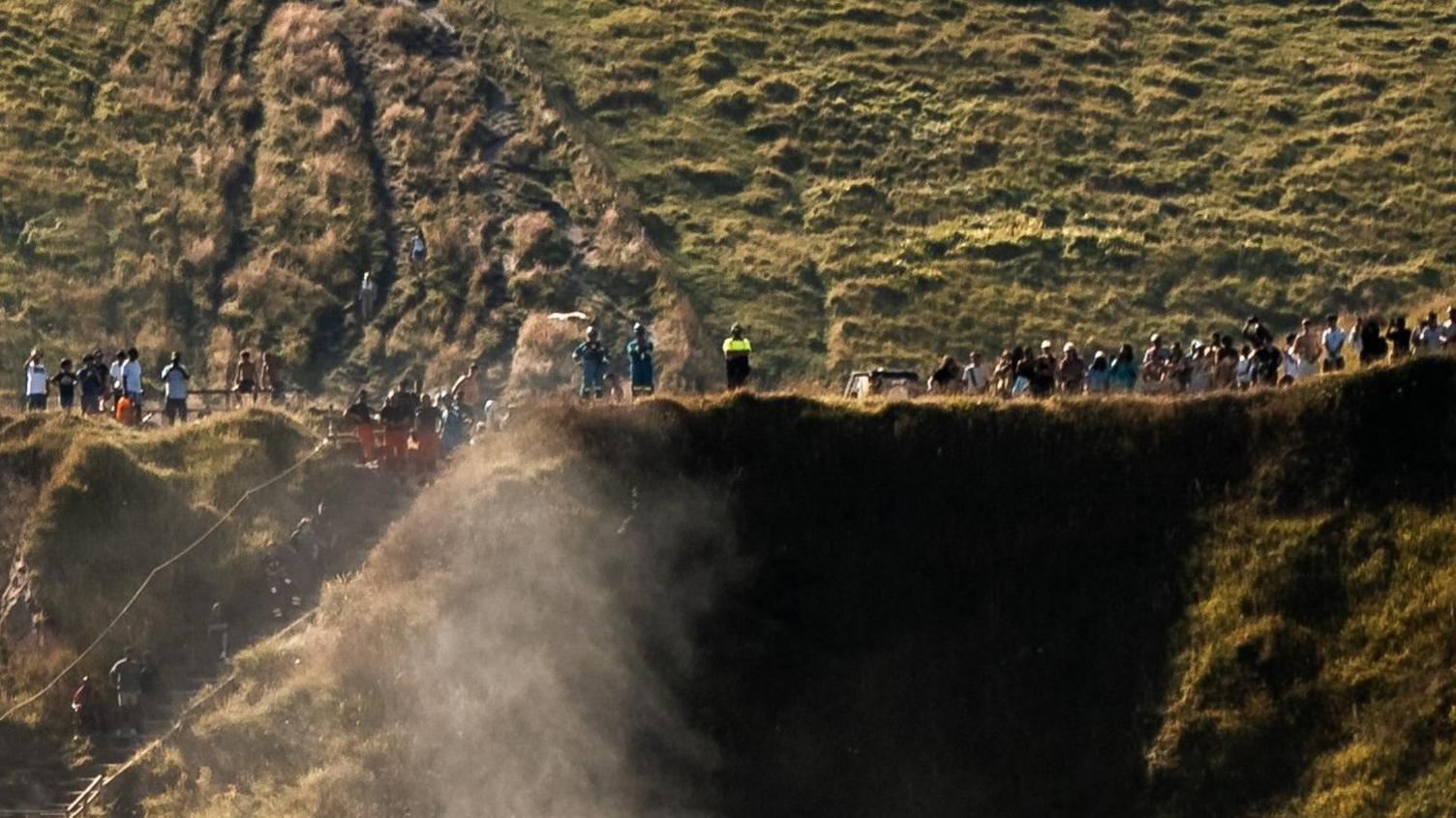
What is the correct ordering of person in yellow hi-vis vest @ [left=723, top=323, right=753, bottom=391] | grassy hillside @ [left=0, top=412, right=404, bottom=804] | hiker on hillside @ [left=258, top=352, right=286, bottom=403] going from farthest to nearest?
hiker on hillside @ [left=258, top=352, right=286, bottom=403], person in yellow hi-vis vest @ [left=723, top=323, right=753, bottom=391], grassy hillside @ [left=0, top=412, right=404, bottom=804]

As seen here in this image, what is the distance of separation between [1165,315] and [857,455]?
18.4m

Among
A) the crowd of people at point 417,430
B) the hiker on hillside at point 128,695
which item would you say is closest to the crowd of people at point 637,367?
the crowd of people at point 417,430

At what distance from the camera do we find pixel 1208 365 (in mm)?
43312

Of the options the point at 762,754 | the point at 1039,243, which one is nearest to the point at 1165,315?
the point at 1039,243

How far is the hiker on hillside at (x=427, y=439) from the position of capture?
150 ft

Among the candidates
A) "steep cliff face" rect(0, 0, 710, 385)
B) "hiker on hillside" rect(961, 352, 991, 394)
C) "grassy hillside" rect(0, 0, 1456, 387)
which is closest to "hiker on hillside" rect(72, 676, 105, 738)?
"grassy hillside" rect(0, 0, 1456, 387)

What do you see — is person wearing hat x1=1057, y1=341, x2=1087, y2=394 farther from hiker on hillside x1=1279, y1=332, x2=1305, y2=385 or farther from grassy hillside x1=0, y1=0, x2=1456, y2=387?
grassy hillside x1=0, y1=0, x2=1456, y2=387

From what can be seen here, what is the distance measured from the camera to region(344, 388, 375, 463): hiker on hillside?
4650cm

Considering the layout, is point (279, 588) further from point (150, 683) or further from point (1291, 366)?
point (1291, 366)

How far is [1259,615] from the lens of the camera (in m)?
39.6

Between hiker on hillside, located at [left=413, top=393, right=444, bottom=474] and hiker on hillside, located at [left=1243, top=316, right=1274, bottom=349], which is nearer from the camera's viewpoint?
hiker on hillside, located at [left=1243, top=316, right=1274, bottom=349]

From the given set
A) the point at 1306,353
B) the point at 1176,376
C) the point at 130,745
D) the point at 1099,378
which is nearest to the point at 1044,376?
the point at 1099,378

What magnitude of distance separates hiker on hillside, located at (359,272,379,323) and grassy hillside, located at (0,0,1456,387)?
0.32m

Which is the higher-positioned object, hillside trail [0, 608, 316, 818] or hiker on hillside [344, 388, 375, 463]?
hiker on hillside [344, 388, 375, 463]
